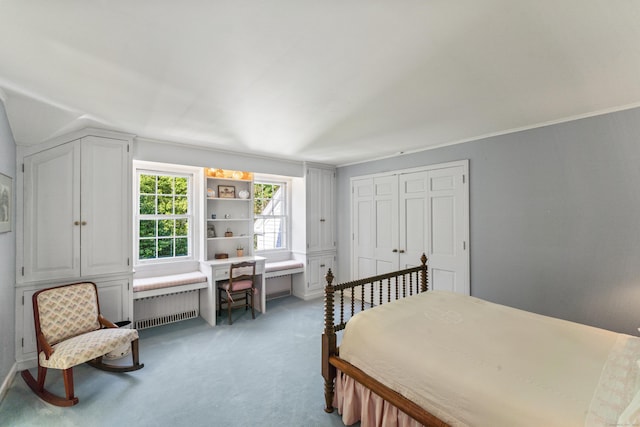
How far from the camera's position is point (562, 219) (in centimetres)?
275

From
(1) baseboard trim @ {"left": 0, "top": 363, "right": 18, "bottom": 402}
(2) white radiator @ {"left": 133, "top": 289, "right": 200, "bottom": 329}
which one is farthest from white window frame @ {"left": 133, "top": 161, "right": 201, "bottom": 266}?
(1) baseboard trim @ {"left": 0, "top": 363, "right": 18, "bottom": 402}

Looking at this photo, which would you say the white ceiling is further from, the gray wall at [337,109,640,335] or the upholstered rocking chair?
the upholstered rocking chair

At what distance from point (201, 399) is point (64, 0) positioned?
259cm

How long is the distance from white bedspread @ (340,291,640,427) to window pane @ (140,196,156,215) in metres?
3.25

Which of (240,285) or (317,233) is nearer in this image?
(240,285)

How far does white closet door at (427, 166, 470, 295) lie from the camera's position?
3480 mm

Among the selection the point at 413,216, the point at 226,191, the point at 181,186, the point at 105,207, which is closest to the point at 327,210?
the point at 413,216

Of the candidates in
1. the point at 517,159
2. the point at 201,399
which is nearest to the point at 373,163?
the point at 517,159

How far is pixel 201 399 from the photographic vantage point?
87.0 inches

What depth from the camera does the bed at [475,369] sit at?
1.21 m

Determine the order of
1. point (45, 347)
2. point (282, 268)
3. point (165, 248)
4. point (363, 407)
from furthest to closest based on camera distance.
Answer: point (282, 268) < point (165, 248) < point (45, 347) < point (363, 407)

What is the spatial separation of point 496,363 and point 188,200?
4.07m

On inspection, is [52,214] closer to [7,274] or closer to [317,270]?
[7,274]

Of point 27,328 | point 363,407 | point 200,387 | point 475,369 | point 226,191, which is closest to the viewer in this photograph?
point 475,369
